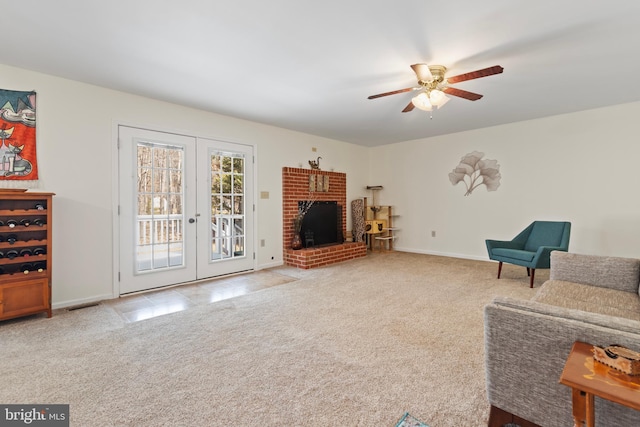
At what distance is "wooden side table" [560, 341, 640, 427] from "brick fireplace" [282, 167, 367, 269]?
4.17m

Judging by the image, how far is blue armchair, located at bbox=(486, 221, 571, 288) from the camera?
3811 millimetres

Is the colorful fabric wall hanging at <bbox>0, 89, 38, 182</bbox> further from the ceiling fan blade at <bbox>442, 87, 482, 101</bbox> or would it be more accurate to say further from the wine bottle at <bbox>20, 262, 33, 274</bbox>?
the ceiling fan blade at <bbox>442, 87, 482, 101</bbox>

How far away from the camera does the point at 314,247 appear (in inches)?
225

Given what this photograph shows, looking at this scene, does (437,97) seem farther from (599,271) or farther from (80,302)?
(80,302)

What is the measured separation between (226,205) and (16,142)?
2372 millimetres

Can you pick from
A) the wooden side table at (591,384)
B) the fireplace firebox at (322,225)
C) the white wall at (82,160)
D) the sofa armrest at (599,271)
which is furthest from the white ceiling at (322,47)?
the fireplace firebox at (322,225)

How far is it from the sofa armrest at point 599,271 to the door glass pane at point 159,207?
4.35 m

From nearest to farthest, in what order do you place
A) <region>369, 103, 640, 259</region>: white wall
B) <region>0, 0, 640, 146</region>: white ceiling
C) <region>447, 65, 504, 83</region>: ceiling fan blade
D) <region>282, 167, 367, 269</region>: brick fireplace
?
<region>0, 0, 640, 146</region>: white ceiling
<region>447, 65, 504, 83</region>: ceiling fan blade
<region>369, 103, 640, 259</region>: white wall
<region>282, 167, 367, 269</region>: brick fireplace

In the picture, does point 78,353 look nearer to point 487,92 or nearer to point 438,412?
point 438,412

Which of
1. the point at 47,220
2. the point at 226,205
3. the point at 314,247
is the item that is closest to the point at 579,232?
the point at 314,247

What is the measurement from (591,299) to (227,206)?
4295mm

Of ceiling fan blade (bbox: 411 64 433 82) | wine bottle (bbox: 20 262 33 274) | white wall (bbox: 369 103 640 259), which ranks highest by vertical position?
ceiling fan blade (bbox: 411 64 433 82)

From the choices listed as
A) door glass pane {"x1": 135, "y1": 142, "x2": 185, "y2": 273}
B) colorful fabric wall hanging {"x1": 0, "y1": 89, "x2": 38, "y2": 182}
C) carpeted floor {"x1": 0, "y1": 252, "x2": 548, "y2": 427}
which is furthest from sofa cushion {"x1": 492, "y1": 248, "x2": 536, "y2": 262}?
colorful fabric wall hanging {"x1": 0, "y1": 89, "x2": 38, "y2": 182}

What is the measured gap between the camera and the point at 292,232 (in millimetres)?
5574
